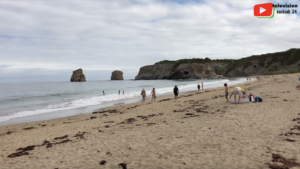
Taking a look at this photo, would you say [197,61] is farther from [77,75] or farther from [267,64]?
[77,75]

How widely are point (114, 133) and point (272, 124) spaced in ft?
20.5

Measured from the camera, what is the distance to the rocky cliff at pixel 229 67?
82869mm

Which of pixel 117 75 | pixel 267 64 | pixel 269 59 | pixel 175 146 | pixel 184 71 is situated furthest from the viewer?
pixel 117 75

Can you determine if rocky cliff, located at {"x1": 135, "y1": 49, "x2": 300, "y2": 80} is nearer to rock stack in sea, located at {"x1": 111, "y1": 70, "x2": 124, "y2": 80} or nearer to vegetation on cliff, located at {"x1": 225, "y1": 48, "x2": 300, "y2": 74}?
vegetation on cliff, located at {"x1": 225, "y1": 48, "x2": 300, "y2": 74}

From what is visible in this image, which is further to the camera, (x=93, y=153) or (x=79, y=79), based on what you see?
(x=79, y=79)

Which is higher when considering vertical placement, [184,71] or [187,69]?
[187,69]

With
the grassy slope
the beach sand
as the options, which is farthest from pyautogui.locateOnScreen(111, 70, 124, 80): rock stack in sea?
the beach sand

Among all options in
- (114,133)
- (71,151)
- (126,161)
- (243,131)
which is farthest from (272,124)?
(71,151)

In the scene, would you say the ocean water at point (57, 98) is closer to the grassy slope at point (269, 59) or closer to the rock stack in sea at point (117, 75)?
the grassy slope at point (269, 59)

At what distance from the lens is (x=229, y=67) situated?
105250 mm

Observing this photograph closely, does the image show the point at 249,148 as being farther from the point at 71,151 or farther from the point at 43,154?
the point at 43,154

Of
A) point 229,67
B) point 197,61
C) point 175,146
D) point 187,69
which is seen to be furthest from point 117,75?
point 175,146

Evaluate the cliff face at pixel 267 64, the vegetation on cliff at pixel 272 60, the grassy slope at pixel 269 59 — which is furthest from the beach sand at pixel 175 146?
the grassy slope at pixel 269 59

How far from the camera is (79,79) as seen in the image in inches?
4892
